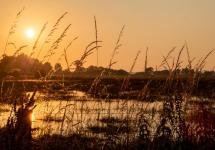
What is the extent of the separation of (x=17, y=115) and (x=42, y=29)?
116 centimetres

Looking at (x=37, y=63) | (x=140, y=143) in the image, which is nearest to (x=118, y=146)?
(x=140, y=143)

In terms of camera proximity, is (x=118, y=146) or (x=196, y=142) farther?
(x=196, y=142)

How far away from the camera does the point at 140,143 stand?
6.50 metres

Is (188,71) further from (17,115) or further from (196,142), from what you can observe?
(17,115)

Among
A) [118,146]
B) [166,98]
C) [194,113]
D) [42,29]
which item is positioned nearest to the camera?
[42,29]

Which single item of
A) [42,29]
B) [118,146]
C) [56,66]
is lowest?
[118,146]

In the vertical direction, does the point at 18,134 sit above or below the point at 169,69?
below

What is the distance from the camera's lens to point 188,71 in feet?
21.0

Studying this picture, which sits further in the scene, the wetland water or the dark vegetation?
the wetland water

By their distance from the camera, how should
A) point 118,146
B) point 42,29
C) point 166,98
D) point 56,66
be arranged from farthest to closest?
1. point 118,146
2. point 166,98
3. point 56,66
4. point 42,29

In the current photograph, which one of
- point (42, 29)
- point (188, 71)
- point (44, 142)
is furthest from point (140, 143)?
point (42, 29)

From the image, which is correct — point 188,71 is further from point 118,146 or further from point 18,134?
point 18,134

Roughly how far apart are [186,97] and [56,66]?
1.81m

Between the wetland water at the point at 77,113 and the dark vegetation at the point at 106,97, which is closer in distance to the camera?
the dark vegetation at the point at 106,97
